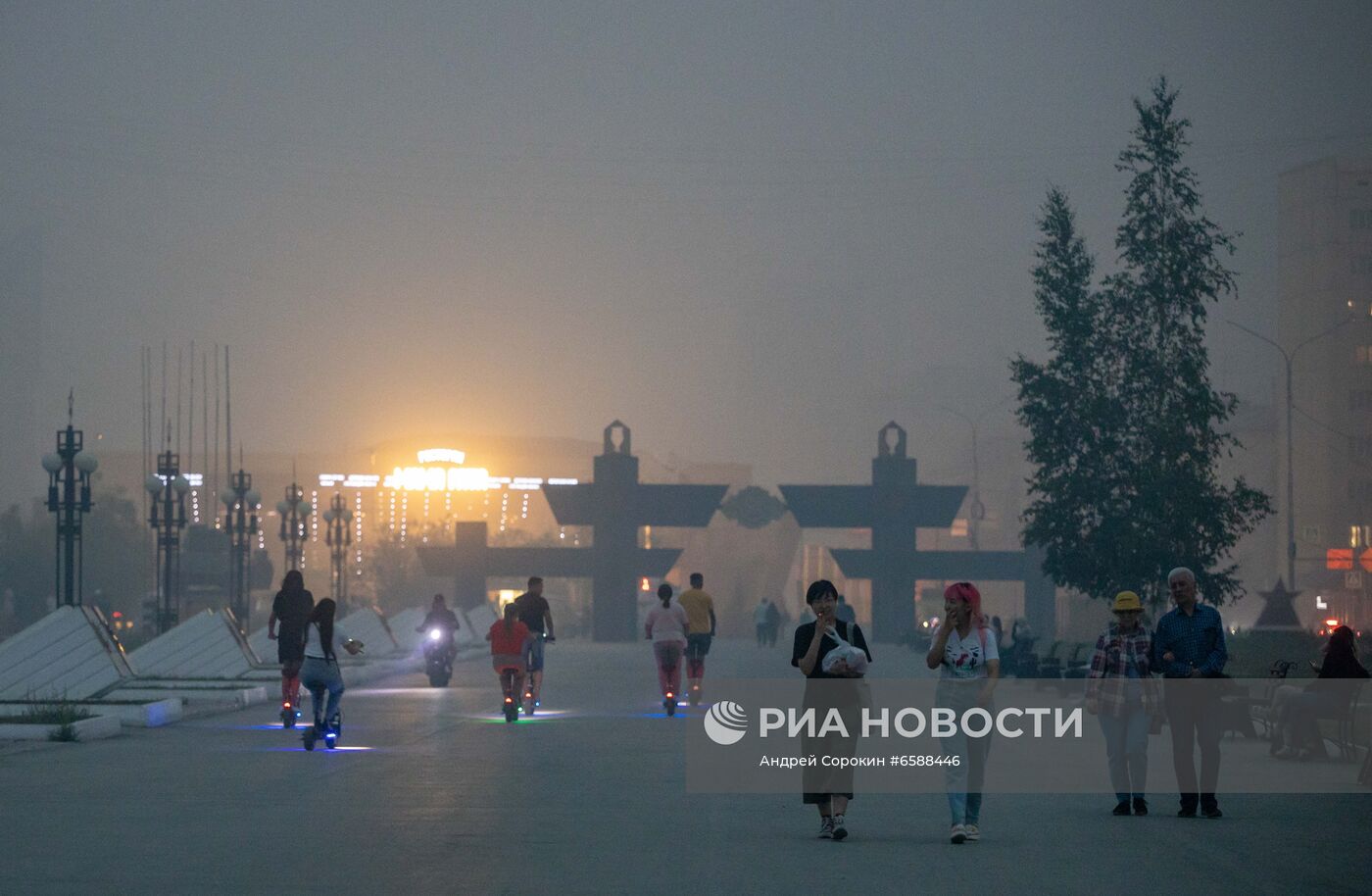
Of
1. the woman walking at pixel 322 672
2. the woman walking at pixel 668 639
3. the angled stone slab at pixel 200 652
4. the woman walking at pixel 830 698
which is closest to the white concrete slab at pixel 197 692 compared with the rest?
the angled stone slab at pixel 200 652

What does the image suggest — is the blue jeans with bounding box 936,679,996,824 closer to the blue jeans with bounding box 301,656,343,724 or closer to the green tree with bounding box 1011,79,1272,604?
the blue jeans with bounding box 301,656,343,724

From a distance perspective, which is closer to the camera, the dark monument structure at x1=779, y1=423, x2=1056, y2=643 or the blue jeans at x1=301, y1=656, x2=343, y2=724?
the blue jeans at x1=301, y1=656, x2=343, y2=724

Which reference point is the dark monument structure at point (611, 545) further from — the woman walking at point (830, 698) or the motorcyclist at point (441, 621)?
the woman walking at point (830, 698)

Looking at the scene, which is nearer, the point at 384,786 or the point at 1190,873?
the point at 1190,873

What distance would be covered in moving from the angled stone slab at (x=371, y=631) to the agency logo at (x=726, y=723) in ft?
65.7

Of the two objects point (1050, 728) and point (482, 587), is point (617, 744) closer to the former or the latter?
point (1050, 728)

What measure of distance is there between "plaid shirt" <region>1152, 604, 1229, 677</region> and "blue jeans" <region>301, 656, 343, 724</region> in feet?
30.0

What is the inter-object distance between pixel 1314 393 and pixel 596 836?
12286 centimetres

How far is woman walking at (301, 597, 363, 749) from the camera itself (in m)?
19.9

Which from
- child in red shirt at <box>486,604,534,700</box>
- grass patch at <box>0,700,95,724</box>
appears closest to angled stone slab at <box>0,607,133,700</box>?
grass patch at <box>0,700,95,724</box>

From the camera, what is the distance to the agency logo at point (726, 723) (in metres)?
22.1

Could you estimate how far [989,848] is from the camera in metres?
12.2

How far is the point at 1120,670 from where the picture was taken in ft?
47.2

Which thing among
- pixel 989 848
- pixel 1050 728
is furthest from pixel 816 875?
pixel 1050 728
